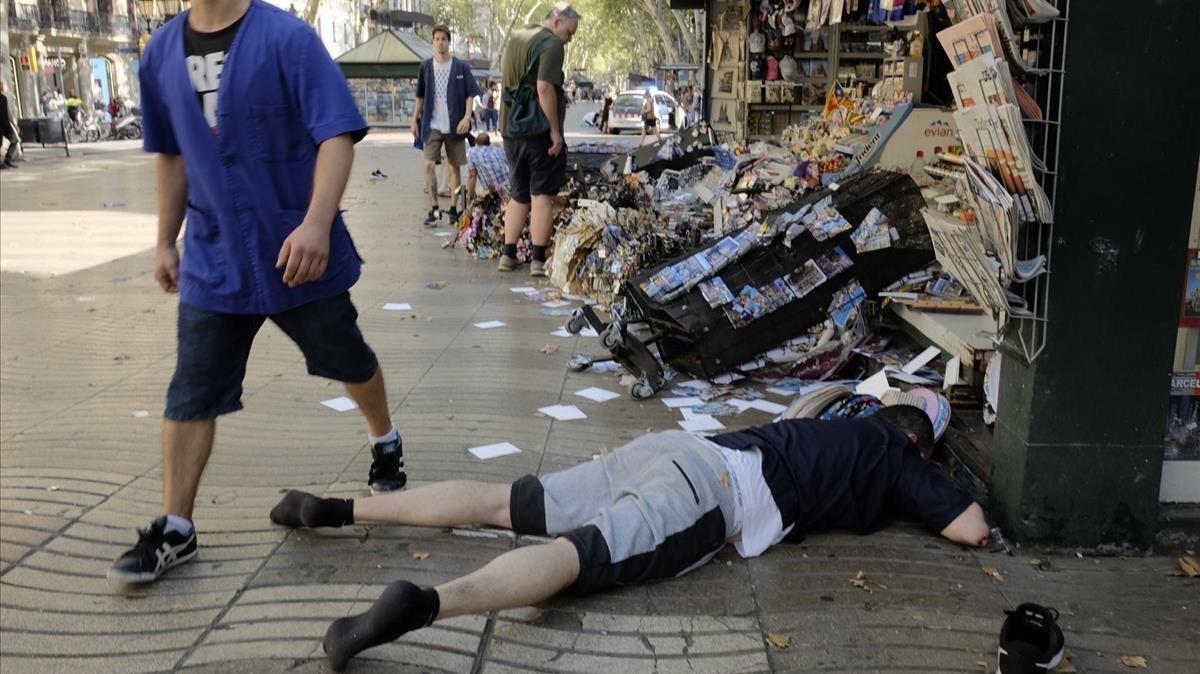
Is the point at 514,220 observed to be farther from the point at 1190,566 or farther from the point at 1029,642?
the point at 1029,642

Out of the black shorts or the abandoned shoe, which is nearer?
the black shorts

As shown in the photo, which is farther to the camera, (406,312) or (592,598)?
(406,312)

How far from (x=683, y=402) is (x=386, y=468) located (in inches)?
70.7

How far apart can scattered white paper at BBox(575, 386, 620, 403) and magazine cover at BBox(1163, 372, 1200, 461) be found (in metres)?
2.58

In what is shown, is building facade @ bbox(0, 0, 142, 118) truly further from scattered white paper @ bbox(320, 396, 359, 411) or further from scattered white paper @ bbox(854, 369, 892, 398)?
scattered white paper @ bbox(854, 369, 892, 398)

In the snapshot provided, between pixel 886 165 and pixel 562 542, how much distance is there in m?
4.80

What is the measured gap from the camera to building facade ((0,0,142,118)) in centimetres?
3983

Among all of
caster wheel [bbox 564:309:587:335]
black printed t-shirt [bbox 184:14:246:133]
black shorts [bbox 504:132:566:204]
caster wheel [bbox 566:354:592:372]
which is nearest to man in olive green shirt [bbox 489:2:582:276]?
black shorts [bbox 504:132:566:204]

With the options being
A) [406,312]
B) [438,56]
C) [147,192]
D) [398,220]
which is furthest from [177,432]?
[147,192]

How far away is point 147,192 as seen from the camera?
16.0 metres

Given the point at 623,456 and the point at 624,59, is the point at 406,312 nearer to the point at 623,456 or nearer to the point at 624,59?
the point at 623,456

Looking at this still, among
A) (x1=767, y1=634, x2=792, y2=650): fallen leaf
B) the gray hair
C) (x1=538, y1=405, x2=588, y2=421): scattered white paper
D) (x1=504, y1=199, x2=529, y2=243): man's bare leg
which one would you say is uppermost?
the gray hair

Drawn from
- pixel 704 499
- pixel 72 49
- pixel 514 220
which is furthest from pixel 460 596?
pixel 72 49

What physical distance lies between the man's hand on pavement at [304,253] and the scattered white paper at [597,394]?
7.81 feet
